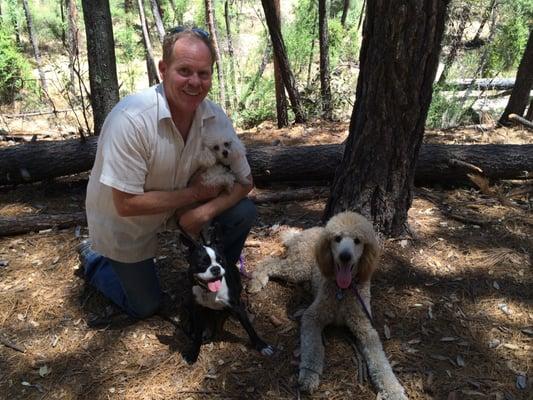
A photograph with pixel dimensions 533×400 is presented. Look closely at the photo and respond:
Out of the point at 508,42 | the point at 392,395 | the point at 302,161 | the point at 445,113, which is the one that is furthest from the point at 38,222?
the point at 508,42

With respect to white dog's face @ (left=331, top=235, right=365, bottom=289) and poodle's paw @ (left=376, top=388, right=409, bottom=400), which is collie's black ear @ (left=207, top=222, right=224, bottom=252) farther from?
poodle's paw @ (left=376, top=388, right=409, bottom=400)

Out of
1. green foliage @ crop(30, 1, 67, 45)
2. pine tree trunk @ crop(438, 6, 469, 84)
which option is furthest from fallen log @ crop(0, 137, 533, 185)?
green foliage @ crop(30, 1, 67, 45)

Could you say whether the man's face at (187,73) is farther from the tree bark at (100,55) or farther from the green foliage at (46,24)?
the green foliage at (46,24)

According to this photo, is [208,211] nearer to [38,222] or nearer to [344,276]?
[344,276]

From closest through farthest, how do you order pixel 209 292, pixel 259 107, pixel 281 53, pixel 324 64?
1. pixel 209 292
2. pixel 281 53
3. pixel 324 64
4. pixel 259 107

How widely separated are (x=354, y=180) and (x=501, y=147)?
2.47 m

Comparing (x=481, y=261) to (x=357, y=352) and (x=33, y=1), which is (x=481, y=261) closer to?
(x=357, y=352)

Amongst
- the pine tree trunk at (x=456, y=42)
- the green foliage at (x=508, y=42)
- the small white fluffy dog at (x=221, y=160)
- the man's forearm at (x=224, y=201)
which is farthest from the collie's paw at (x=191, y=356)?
the green foliage at (x=508, y=42)

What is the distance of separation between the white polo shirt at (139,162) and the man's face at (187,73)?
95mm

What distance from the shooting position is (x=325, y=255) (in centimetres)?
279

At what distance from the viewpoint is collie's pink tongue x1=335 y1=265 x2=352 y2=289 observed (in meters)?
2.71

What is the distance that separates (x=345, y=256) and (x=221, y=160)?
3.42 feet

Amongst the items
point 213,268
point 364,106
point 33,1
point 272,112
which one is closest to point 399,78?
point 364,106

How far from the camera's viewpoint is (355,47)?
18094mm
